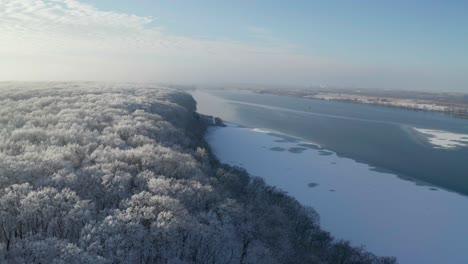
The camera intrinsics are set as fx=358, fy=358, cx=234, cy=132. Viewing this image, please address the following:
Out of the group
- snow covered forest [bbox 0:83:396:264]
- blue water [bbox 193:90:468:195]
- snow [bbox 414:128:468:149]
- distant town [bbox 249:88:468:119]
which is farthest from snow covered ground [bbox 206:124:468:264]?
distant town [bbox 249:88:468:119]

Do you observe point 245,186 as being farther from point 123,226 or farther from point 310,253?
point 123,226

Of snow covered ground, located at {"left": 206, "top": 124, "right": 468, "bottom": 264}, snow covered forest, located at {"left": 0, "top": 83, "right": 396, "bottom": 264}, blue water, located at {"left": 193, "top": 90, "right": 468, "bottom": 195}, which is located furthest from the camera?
blue water, located at {"left": 193, "top": 90, "right": 468, "bottom": 195}

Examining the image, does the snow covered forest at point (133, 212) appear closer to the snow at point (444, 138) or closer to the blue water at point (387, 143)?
the blue water at point (387, 143)

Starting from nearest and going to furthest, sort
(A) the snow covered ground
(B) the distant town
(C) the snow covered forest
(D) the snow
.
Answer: (C) the snow covered forest
(A) the snow covered ground
(D) the snow
(B) the distant town

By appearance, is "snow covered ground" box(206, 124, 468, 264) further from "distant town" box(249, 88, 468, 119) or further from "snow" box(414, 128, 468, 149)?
"distant town" box(249, 88, 468, 119)

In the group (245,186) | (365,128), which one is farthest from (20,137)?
(365,128)

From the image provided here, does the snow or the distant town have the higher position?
the distant town

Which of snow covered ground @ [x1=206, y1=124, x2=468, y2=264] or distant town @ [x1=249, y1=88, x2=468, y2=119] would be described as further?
distant town @ [x1=249, y1=88, x2=468, y2=119]
